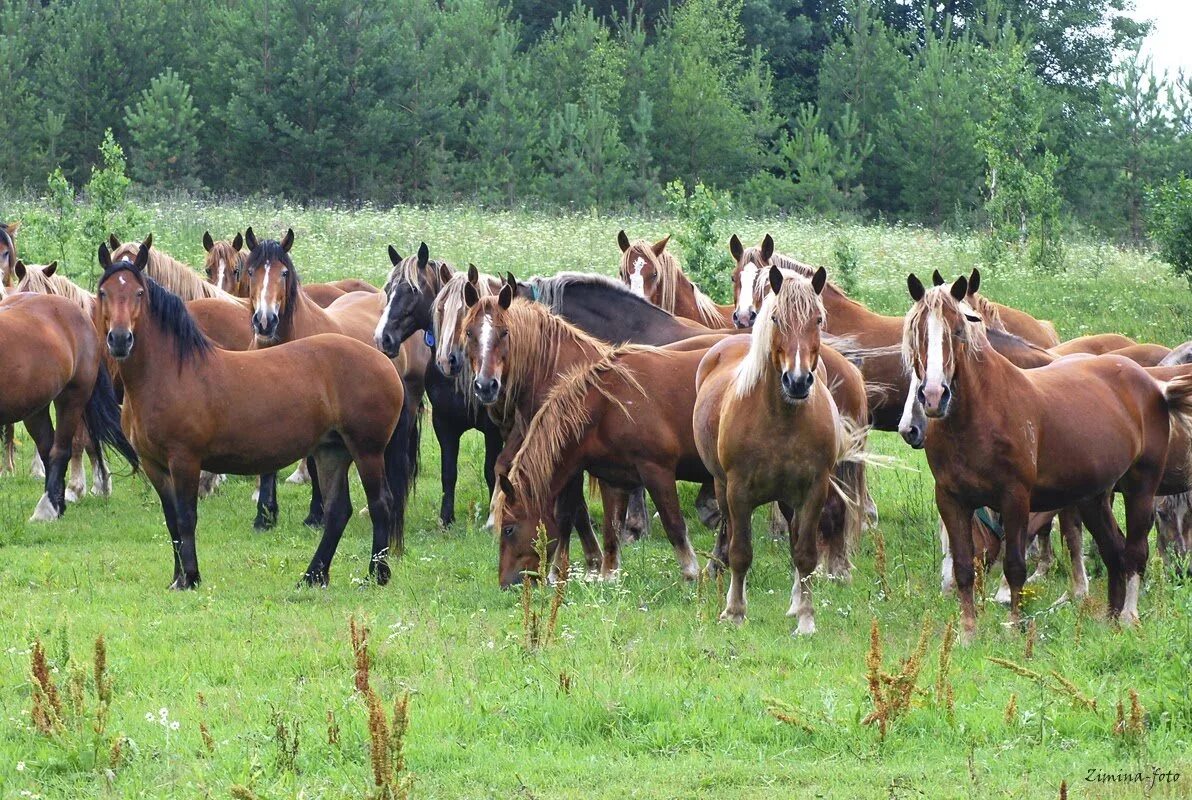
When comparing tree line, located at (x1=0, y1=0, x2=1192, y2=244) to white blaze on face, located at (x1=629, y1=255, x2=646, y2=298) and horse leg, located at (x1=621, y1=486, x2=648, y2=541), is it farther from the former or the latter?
horse leg, located at (x1=621, y1=486, x2=648, y2=541)

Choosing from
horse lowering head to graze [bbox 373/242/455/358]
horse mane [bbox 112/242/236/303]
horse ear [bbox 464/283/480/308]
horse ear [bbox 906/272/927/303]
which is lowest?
horse mane [bbox 112/242/236/303]

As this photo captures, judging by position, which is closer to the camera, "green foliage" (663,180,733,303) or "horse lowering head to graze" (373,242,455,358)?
"horse lowering head to graze" (373,242,455,358)

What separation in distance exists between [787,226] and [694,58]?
13.6 m

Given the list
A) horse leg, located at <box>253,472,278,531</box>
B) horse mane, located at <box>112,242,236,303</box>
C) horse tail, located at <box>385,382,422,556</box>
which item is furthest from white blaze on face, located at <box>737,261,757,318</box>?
horse mane, located at <box>112,242,236,303</box>

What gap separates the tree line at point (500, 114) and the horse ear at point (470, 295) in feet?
102

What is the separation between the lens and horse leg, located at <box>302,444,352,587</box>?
941 centimetres

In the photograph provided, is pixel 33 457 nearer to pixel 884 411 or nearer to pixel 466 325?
pixel 466 325

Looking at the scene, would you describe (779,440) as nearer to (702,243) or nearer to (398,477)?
(398,477)

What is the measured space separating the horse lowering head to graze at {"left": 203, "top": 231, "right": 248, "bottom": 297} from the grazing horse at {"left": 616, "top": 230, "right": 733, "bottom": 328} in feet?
15.6

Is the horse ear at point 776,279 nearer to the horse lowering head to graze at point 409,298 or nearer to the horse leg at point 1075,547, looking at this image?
the horse leg at point 1075,547

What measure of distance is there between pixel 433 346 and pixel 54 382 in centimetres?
321

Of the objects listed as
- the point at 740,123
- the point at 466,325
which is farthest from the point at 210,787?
the point at 740,123

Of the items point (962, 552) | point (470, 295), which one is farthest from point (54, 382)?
point (962, 552)

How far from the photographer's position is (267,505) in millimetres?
11711
